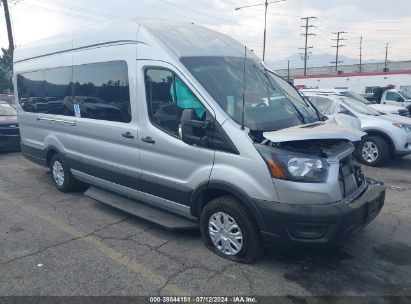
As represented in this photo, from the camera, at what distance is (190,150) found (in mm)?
3961

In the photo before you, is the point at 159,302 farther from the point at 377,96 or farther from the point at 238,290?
the point at 377,96

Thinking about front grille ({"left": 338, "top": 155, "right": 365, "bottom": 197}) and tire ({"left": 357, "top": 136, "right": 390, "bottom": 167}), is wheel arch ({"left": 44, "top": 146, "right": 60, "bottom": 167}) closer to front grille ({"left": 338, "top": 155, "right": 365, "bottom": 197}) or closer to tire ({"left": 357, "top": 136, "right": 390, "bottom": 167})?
front grille ({"left": 338, "top": 155, "right": 365, "bottom": 197})

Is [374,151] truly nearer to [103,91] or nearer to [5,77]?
[103,91]

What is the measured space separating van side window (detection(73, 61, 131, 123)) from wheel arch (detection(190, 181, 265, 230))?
1.39m

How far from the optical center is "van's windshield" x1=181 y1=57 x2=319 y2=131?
385 cm

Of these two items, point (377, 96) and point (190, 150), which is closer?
point (190, 150)

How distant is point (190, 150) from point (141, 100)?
0.98 meters

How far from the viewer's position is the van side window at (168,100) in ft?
12.9

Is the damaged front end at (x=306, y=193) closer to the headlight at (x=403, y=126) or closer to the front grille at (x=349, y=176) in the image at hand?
the front grille at (x=349, y=176)

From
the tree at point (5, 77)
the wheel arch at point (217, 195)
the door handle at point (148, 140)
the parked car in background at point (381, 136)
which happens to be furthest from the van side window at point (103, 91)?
the tree at point (5, 77)

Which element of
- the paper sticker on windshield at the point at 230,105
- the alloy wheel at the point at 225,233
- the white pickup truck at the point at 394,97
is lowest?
the alloy wheel at the point at 225,233

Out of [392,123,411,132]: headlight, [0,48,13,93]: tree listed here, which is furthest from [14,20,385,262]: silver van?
[0,48,13,93]: tree

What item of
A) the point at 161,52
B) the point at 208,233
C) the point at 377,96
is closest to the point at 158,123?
the point at 161,52

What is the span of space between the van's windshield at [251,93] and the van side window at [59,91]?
2597mm
